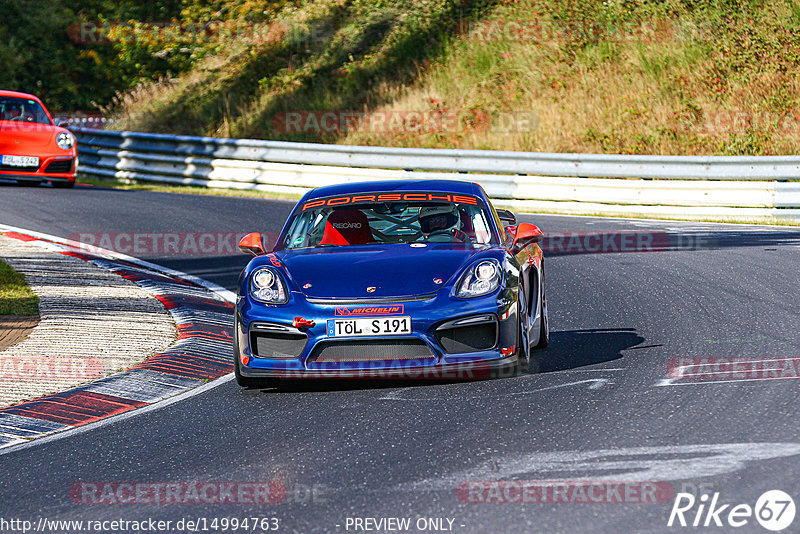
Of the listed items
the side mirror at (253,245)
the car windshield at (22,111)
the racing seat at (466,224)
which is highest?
the car windshield at (22,111)

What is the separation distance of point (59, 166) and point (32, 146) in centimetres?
61

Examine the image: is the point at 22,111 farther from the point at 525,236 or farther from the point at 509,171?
the point at 525,236

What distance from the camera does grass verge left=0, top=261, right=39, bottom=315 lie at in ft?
33.1

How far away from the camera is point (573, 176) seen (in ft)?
63.9

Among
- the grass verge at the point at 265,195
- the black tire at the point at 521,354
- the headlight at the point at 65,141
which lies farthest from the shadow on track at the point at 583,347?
the headlight at the point at 65,141

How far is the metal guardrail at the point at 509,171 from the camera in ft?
57.4

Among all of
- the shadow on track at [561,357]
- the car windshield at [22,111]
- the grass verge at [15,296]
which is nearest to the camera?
the shadow on track at [561,357]

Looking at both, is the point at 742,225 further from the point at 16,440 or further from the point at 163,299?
the point at 16,440

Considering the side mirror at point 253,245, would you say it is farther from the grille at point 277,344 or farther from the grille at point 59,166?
the grille at point 59,166

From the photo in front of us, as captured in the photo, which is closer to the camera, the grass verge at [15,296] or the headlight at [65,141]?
the grass verge at [15,296]

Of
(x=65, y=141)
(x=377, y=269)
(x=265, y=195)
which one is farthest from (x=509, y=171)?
(x=377, y=269)

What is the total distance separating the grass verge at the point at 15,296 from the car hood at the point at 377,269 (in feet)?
11.3

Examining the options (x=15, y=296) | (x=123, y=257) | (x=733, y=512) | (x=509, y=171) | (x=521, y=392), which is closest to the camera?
(x=733, y=512)

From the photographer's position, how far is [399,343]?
6809 millimetres
